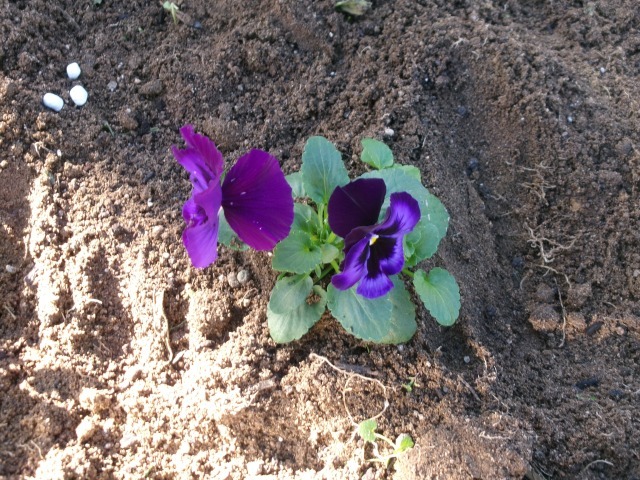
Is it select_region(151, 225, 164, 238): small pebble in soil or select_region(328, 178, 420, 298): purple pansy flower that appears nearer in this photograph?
select_region(328, 178, 420, 298): purple pansy flower

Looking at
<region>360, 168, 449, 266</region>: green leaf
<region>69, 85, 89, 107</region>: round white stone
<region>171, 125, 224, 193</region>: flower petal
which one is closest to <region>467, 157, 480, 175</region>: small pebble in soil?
<region>360, 168, 449, 266</region>: green leaf

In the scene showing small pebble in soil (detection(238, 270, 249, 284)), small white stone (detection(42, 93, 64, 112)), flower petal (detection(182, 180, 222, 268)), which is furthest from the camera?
small white stone (detection(42, 93, 64, 112))

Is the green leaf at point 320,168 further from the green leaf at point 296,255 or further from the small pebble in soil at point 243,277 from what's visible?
the small pebble in soil at point 243,277

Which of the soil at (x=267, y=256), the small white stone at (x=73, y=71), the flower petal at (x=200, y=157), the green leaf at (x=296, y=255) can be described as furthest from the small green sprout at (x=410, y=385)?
the small white stone at (x=73, y=71)

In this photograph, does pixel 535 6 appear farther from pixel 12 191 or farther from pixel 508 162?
pixel 12 191

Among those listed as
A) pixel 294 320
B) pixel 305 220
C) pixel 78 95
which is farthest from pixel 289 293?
pixel 78 95

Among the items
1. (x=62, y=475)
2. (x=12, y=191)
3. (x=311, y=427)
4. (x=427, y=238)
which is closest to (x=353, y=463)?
(x=311, y=427)

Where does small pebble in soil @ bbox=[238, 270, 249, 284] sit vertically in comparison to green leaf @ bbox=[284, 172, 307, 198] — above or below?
below

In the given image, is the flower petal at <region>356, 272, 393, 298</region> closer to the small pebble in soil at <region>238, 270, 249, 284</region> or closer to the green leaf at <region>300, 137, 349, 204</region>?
the green leaf at <region>300, 137, 349, 204</region>
